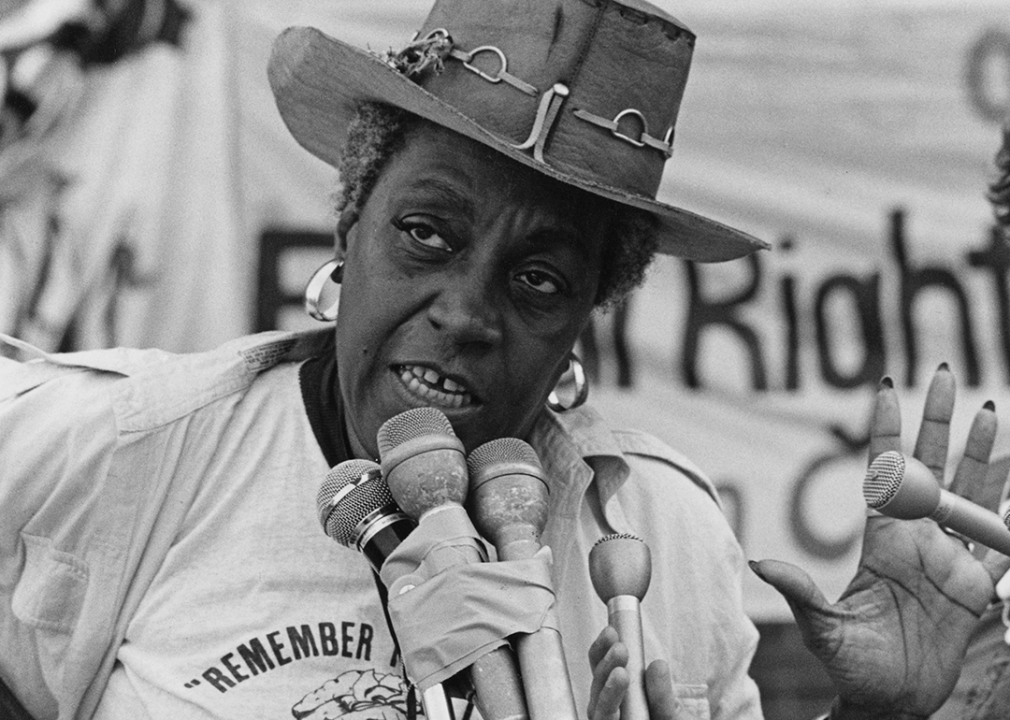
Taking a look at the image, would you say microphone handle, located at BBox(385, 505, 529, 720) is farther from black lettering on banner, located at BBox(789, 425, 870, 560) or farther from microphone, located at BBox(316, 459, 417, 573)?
black lettering on banner, located at BBox(789, 425, 870, 560)

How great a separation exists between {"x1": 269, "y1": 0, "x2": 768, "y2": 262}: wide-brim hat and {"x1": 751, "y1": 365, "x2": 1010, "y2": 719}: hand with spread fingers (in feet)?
1.85

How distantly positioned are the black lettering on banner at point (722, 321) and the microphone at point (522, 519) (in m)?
2.32

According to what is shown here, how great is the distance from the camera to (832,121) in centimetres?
440

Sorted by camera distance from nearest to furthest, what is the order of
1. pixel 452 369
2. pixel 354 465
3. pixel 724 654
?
Result: 1. pixel 354 465
2. pixel 452 369
3. pixel 724 654

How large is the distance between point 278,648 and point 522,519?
768 mm

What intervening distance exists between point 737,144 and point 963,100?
673mm

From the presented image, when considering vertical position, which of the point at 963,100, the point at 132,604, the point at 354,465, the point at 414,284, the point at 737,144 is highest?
the point at 963,100

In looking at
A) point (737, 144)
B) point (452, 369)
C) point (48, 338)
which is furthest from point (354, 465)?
point (737, 144)

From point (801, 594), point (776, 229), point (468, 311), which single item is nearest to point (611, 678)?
point (801, 594)

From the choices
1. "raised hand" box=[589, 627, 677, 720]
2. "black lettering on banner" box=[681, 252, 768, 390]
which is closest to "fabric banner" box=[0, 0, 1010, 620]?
"black lettering on banner" box=[681, 252, 768, 390]

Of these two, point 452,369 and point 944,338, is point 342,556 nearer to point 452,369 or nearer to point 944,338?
point 452,369

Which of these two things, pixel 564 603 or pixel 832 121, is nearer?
pixel 564 603

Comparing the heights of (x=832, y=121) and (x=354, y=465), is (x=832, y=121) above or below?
above

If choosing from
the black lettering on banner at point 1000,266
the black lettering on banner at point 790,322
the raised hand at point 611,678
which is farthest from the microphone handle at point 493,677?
the black lettering on banner at point 1000,266
